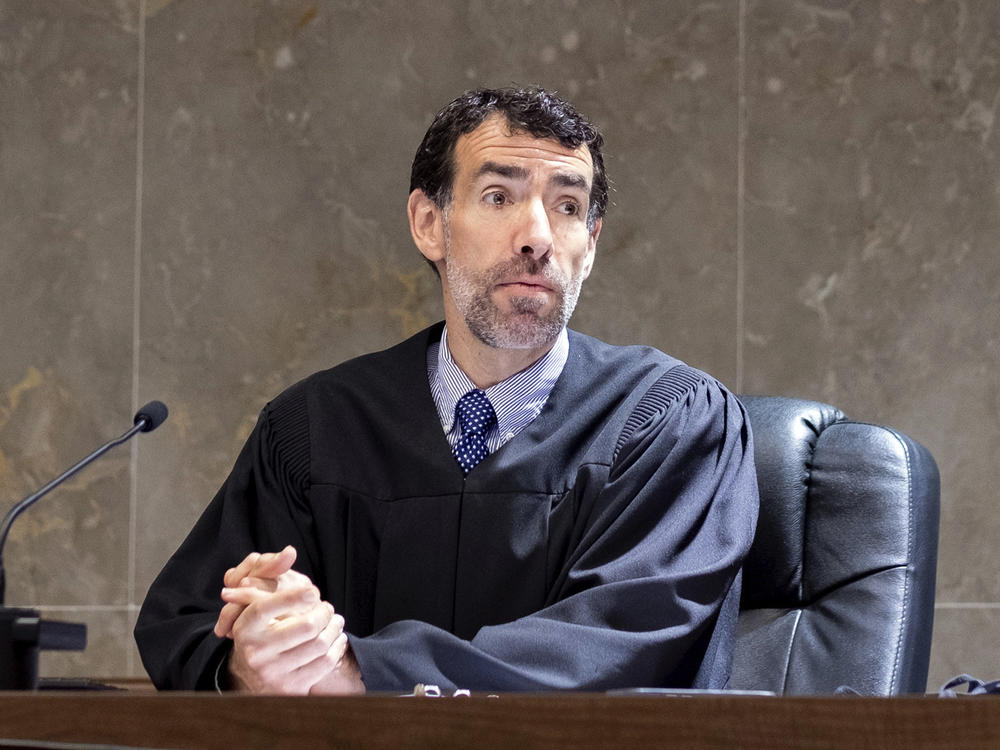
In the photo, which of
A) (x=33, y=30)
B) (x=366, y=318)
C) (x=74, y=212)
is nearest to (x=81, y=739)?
(x=366, y=318)

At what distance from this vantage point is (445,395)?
2168 millimetres

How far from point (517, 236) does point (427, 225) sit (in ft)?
0.88

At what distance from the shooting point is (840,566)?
1.96m

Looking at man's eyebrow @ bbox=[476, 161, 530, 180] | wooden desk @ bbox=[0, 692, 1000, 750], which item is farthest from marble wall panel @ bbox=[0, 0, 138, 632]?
wooden desk @ bbox=[0, 692, 1000, 750]

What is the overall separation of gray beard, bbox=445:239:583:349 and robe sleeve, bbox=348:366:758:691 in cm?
20

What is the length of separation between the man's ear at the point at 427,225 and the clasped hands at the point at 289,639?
31.9 inches

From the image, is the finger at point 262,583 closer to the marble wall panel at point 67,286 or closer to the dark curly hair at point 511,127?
the dark curly hair at point 511,127

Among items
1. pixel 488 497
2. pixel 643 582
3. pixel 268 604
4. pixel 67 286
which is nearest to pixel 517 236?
pixel 488 497

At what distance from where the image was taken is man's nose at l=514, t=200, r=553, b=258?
210 cm

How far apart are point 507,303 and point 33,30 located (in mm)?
1683

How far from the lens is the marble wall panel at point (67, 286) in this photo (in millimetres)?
3084

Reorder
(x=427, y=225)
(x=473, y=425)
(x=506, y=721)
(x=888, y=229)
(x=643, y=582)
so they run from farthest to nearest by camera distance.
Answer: (x=888, y=229), (x=427, y=225), (x=473, y=425), (x=643, y=582), (x=506, y=721)

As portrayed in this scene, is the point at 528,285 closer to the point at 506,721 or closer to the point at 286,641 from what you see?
the point at 286,641

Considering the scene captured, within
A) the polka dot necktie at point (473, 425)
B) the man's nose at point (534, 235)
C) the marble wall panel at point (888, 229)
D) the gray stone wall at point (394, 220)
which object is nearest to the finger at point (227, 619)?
the polka dot necktie at point (473, 425)
